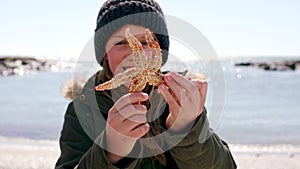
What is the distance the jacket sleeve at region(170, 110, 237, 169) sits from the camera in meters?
2.10

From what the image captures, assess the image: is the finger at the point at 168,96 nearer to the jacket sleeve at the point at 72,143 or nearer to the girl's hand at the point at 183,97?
the girl's hand at the point at 183,97

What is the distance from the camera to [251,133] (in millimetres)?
11852

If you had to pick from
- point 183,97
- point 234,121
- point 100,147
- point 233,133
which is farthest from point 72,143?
point 234,121

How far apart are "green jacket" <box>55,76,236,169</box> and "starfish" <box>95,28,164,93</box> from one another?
0.87 ft

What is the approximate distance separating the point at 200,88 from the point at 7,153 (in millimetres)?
7914

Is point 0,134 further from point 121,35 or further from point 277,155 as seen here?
point 121,35

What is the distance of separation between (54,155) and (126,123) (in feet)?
24.4

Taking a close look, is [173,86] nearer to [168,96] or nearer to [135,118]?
[168,96]

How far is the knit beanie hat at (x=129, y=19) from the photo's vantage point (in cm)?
237

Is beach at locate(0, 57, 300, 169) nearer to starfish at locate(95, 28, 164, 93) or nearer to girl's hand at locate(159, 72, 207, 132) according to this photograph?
girl's hand at locate(159, 72, 207, 132)

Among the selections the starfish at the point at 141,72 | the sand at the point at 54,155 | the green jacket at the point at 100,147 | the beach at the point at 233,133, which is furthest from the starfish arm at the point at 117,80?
the sand at the point at 54,155

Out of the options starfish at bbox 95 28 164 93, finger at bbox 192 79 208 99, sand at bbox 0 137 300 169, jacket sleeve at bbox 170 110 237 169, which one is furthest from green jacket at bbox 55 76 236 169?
sand at bbox 0 137 300 169

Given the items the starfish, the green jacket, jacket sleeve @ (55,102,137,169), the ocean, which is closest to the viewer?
the starfish

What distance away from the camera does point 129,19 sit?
235 cm
